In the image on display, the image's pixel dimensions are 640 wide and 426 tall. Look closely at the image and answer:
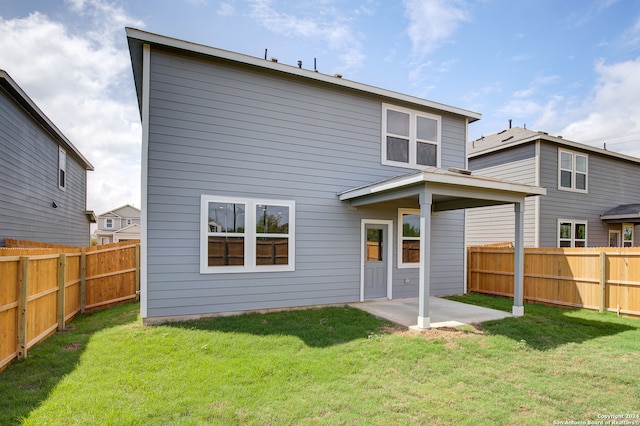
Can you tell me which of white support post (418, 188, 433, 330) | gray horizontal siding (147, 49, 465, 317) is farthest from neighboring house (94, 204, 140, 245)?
white support post (418, 188, 433, 330)

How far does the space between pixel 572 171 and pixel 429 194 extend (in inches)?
394

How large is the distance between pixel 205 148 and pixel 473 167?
11.8 m

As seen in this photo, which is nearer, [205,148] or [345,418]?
[345,418]

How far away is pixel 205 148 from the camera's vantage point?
22.0 ft

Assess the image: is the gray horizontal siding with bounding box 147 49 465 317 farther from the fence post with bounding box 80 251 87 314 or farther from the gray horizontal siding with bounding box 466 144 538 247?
the gray horizontal siding with bounding box 466 144 538 247

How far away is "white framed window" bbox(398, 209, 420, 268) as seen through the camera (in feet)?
28.8

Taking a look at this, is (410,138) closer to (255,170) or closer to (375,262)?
(375,262)

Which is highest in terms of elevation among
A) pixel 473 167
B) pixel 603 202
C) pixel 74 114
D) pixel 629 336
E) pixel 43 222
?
pixel 74 114

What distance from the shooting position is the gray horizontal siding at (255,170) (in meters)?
6.38

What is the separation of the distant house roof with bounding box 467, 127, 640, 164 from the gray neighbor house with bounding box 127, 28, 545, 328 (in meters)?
4.63

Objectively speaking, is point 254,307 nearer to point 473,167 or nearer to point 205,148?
point 205,148

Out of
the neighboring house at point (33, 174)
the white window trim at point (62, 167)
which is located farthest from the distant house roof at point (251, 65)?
the white window trim at point (62, 167)

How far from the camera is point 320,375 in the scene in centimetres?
399

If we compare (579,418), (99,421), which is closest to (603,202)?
(579,418)
